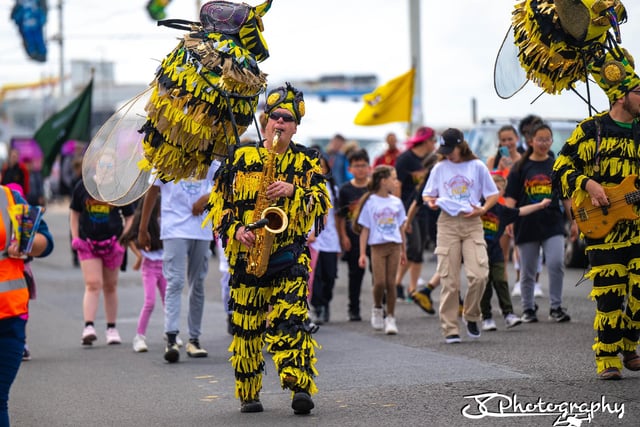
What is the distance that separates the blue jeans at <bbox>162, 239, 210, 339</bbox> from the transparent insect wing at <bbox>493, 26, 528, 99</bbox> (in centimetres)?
309

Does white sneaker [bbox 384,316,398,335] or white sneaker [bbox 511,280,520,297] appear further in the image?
white sneaker [bbox 511,280,520,297]

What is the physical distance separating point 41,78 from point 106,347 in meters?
125

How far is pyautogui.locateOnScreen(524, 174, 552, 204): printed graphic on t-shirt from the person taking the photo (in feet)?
39.7

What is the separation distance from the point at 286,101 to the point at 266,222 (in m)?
0.91

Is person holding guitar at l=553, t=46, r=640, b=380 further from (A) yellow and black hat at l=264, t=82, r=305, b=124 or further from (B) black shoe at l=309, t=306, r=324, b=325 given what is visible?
(B) black shoe at l=309, t=306, r=324, b=325

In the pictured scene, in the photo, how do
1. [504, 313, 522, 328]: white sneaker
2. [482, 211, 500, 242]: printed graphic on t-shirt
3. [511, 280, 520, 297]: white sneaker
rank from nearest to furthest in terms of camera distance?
[504, 313, 522, 328]: white sneaker
[482, 211, 500, 242]: printed graphic on t-shirt
[511, 280, 520, 297]: white sneaker

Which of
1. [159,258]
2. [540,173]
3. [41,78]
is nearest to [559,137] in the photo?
[540,173]

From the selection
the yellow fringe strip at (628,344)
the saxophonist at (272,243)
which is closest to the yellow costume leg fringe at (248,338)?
the saxophonist at (272,243)

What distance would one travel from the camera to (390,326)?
11.8 m

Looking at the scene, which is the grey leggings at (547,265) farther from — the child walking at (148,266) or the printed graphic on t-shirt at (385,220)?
A: the child walking at (148,266)

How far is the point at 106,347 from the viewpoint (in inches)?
465

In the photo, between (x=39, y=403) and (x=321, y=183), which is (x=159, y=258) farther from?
(x=321, y=183)

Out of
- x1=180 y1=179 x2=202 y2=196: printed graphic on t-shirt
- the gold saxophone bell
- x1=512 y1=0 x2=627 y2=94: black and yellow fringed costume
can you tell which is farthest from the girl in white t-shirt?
the gold saxophone bell

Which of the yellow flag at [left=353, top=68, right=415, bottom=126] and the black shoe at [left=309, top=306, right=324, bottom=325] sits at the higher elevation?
the yellow flag at [left=353, top=68, right=415, bottom=126]
